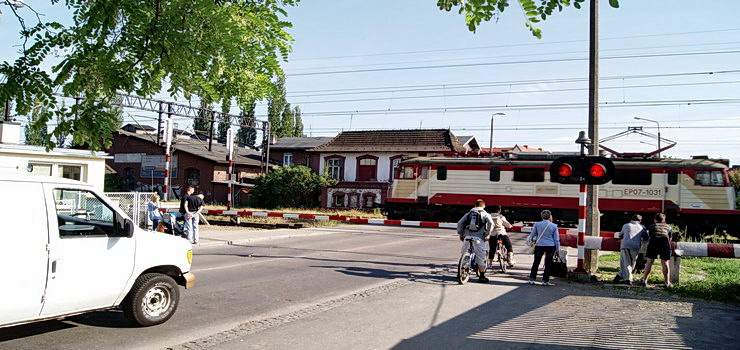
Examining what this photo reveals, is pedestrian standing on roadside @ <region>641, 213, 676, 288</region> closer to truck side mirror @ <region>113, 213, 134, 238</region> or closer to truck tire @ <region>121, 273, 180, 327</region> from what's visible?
truck tire @ <region>121, 273, 180, 327</region>

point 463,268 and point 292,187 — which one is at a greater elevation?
point 292,187

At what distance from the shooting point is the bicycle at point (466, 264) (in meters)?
10.9

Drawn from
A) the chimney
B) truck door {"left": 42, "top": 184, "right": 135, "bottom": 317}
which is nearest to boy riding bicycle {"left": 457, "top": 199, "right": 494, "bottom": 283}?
truck door {"left": 42, "top": 184, "right": 135, "bottom": 317}

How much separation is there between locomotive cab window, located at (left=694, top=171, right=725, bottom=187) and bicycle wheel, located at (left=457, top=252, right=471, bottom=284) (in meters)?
20.7

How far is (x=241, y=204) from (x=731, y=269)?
132 feet

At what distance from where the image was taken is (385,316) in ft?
26.2

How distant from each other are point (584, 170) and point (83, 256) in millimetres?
9233

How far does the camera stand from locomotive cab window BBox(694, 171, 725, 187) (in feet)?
87.8

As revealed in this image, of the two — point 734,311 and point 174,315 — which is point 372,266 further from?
point 734,311

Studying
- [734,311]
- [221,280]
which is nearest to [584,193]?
[734,311]

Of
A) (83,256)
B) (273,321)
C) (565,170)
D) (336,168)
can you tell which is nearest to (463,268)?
(565,170)

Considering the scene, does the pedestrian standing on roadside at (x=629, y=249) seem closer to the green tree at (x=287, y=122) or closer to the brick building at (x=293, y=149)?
the brick building at (x=293, y=149)

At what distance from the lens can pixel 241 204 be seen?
48.8m

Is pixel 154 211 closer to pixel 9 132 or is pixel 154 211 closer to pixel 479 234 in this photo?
pixel 9 132
